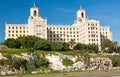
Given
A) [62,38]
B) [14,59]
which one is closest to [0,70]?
[14,59]

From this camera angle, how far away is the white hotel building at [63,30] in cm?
16775

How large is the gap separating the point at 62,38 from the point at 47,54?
73012 mm

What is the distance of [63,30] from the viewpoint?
182 meters

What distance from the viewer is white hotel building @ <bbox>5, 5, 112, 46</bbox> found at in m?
168

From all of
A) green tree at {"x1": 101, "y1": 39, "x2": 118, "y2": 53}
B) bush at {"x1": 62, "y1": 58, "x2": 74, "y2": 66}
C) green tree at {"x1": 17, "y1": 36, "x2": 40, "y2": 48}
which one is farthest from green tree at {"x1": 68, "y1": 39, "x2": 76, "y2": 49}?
bush at {"x1": 62, "y1": 58, "x2": 74, "y2": 66}

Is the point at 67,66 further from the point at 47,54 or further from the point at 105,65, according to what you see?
the point at 105,65

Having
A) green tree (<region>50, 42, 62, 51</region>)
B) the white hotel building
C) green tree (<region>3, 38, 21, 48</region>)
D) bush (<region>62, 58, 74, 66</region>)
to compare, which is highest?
the white hotel building

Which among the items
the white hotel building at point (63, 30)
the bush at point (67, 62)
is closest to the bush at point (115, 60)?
the bush at point (67, 62)

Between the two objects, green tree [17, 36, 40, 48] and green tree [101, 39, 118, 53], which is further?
green tree [101, 39, 118, 53]

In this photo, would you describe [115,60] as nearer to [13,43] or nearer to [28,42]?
[28,42]

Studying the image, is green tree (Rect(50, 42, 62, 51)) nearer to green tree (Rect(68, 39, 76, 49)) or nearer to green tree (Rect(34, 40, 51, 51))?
green tree (Rect(34, 40, 51, 51))

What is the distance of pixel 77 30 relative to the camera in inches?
7200

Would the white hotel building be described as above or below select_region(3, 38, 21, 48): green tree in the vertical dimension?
above

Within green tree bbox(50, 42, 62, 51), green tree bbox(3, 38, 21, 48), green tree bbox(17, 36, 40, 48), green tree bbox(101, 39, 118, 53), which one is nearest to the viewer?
green tree bbox(50, 42, 62, 51)
